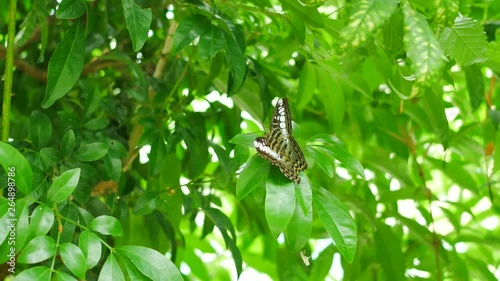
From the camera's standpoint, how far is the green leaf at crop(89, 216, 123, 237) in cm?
55

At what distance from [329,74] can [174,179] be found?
0.21 metres

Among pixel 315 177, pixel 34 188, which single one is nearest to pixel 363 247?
pixel 315 177

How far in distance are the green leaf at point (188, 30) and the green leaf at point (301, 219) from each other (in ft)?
0.55

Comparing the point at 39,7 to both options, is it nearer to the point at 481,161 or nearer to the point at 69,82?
the point at 69,82

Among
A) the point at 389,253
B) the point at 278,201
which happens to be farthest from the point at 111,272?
the point at 389,253

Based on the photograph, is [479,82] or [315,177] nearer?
[479,82]

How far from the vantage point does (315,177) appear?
976mm

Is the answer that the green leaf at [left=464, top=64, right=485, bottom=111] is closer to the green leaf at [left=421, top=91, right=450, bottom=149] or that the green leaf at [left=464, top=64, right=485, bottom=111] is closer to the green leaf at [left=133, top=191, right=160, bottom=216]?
the green leaf at [left=421, top=91, right=450, bottom=149]

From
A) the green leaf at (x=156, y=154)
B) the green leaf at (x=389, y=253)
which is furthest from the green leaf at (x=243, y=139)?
the green leaf at (x=389, y=253)

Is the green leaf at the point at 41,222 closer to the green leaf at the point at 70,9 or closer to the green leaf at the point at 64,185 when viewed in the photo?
the green leaf at the point at 64,185

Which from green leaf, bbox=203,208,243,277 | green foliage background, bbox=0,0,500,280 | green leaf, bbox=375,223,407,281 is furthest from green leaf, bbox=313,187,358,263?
green leaf, bbox=375,223,407,281

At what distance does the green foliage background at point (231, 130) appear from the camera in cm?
53

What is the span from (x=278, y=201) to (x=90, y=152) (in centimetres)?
19

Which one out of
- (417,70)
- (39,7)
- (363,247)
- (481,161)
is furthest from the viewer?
(481,161)
